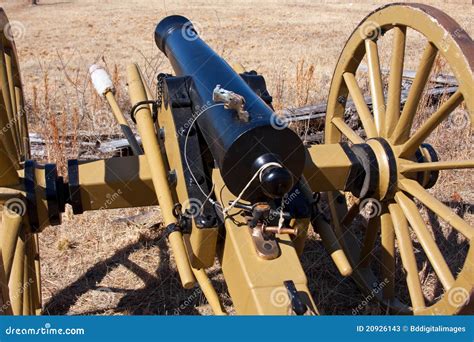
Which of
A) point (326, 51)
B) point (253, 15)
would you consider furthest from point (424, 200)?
point (253, 15)

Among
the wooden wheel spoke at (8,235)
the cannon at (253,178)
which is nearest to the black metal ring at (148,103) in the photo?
the cannon at (253,178)

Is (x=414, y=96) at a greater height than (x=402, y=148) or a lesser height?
greater

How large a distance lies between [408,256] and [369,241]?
1.43ft

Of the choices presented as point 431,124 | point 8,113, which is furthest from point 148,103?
point 431,124

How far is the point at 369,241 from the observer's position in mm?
2889

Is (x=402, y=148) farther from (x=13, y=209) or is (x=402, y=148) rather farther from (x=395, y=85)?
(x=13, y=209)

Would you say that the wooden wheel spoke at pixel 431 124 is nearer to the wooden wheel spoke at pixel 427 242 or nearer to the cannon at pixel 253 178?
the cannon at pixel 253 178

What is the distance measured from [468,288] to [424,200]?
52cm

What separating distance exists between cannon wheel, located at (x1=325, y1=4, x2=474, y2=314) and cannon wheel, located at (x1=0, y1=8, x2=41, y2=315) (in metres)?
1.45

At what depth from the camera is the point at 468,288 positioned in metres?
1.95

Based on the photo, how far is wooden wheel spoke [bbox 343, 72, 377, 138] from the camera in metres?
2.76

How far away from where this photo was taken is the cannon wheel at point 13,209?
2119 millimetres

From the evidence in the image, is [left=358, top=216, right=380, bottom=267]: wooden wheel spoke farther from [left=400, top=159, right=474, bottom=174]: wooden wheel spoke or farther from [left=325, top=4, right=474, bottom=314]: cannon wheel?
[left=400, top=159, right=474, bottom=174]: wooden wheel spoke
